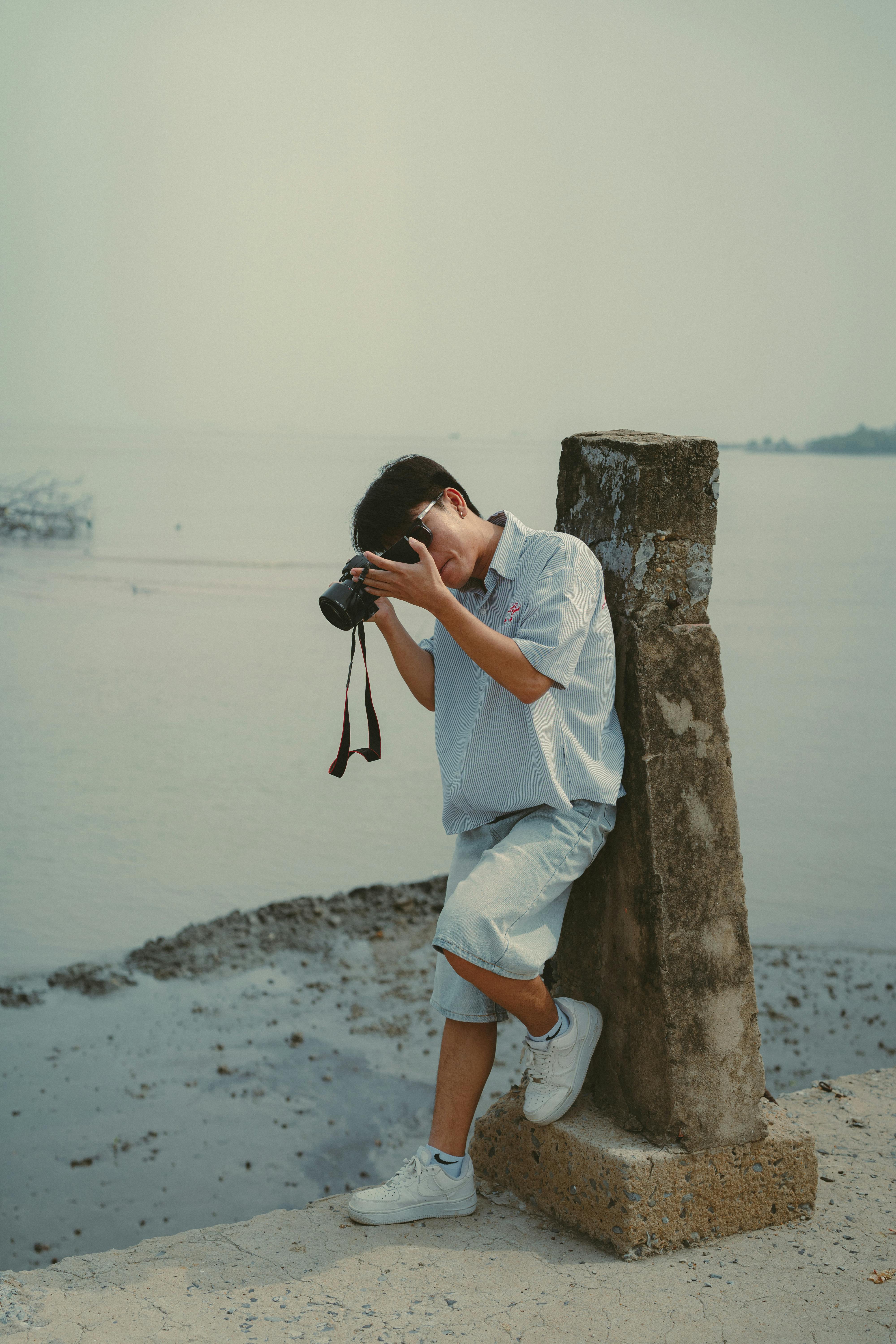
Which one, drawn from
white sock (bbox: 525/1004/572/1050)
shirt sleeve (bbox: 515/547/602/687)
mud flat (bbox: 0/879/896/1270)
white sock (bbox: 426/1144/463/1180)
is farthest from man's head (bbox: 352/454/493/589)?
mud flat (bbox: 0/879/896/1270)

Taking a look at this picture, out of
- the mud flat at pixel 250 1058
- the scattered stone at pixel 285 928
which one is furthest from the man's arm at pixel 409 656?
the scattered stone at pixel 285 928

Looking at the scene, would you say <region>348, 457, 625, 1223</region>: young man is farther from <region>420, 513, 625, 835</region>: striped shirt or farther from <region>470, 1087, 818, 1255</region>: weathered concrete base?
<region>470, 1087, 818, 1255</region>: weathered concrete base

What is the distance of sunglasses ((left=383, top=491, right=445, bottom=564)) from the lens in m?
2.21

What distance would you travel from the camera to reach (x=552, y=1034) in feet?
7.63

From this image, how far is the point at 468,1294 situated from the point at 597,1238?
0.32m

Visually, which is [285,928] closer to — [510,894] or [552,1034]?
[552,1034]

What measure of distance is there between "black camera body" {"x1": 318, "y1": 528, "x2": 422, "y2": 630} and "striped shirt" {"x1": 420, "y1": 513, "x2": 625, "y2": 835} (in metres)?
0.18

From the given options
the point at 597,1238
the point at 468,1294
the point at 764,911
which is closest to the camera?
the point at 468,1294

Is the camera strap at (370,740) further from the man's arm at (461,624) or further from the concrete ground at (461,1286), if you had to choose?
the concrete ground at (461,1286)

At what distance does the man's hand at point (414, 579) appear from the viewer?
2.10m

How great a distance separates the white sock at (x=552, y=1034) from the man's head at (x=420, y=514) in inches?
37.5

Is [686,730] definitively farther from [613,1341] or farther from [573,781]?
[613,1341]

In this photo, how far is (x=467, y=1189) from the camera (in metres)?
2.39

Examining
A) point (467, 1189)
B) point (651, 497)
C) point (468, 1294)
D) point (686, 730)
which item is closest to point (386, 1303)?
point (468, 1294)
